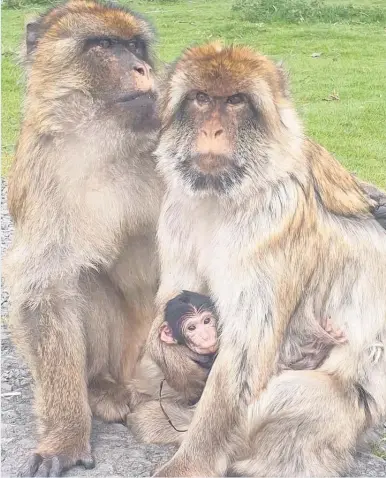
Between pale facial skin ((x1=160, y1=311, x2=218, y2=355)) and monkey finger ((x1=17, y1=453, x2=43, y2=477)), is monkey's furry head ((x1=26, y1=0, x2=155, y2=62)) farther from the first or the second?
monkey finger ((x1=17, y1=453, x2=43, y2=477))

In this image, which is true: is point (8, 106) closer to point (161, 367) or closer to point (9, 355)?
point (9, 355)

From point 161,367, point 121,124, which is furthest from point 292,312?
point 121,124

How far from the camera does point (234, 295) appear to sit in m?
3.16

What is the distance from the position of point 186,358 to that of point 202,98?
982 mm

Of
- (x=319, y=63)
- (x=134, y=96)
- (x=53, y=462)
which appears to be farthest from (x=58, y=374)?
(x=319, y=63)

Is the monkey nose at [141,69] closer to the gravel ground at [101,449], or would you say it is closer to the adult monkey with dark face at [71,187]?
the adult monkey with dark face at [71,187]

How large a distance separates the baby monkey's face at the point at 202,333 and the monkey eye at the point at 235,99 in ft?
2.60

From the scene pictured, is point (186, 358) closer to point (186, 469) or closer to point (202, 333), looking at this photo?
point (202, 333)

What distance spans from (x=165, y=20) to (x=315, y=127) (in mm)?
5881

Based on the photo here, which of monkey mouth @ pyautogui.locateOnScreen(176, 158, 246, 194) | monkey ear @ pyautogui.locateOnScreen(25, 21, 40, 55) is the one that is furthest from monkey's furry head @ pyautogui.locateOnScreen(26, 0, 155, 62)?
monkey mouth @ pyautogui.locateOnScreen(176, 158, 246, 194)

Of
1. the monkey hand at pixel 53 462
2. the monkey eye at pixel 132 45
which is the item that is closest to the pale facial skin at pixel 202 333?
the monkey hand at pixel 53 462

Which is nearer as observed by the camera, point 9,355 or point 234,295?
point 234,295

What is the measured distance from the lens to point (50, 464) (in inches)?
134

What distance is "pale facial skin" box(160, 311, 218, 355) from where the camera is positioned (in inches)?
135
